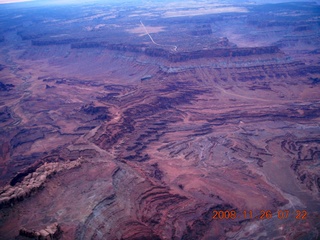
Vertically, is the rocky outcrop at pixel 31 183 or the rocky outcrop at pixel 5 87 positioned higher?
the rocky outcrop at pixel 31 183

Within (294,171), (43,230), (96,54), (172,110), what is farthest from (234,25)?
(43,230)

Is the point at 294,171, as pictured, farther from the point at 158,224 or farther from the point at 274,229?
the point at 158,224

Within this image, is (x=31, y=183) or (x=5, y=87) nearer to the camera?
(x=31, y=183)

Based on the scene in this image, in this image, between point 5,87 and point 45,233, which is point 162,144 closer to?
point 45,233
